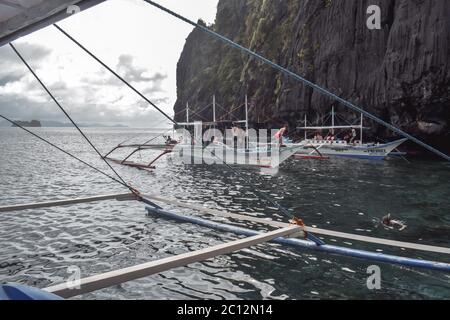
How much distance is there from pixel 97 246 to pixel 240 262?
16.0 ft

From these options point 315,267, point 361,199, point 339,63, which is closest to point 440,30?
point 339,63

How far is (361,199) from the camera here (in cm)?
1830

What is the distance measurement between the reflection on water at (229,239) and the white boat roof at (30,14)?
4.72 m

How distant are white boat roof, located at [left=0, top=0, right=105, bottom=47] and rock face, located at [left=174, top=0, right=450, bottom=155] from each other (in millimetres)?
43893

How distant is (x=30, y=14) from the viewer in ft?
15.6

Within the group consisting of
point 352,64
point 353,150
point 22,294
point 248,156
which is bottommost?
point 248,156

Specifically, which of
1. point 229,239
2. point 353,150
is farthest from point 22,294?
point 353,150

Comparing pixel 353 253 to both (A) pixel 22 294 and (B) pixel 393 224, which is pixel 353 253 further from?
(A) pixel 22 294

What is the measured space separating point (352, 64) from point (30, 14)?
54.0 m

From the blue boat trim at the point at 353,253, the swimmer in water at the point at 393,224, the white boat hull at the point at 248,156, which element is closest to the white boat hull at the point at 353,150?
the white boat hull at the point at 248,156

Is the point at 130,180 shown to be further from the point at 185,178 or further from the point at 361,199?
the point at 361,199

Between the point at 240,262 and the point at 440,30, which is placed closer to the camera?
the point at 240,262

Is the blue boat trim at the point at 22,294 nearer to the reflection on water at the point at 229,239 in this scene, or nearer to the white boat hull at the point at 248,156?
the reflection on water at the point at 229,239

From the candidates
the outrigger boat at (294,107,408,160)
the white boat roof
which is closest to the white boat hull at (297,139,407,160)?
the outrigger boat at (294,107,408,160)
